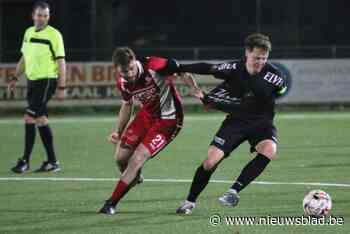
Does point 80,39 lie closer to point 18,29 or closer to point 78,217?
point 18,29

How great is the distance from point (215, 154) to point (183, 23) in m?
18.4

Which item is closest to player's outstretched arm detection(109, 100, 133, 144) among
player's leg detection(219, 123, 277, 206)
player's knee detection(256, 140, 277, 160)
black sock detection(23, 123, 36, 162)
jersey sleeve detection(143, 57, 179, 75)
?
jersey sleeve detection(143, 57, 179, 75)

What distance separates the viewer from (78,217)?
9.51m

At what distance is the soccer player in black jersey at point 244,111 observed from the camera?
9641 millimetres

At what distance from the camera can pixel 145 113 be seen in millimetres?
10094

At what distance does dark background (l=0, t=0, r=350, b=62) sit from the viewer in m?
27.1

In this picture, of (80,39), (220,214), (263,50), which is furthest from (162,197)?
(80,39)

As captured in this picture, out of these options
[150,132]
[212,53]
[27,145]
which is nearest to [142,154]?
[150,132]

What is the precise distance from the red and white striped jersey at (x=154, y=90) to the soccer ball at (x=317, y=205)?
1661mm

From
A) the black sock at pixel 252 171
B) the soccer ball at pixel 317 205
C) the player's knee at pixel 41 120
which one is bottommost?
the player's knee at pixel 41 120

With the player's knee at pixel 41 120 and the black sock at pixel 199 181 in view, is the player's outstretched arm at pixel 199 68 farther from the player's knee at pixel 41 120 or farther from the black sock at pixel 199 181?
the player's knee at pixel 41 120

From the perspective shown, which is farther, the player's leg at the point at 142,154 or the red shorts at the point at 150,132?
the red shorts at the point at 150,132

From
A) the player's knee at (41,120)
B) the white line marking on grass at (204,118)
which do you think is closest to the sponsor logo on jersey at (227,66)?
the player's knee at (41,120)

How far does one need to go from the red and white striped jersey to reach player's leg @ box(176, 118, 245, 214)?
587 millimetres
